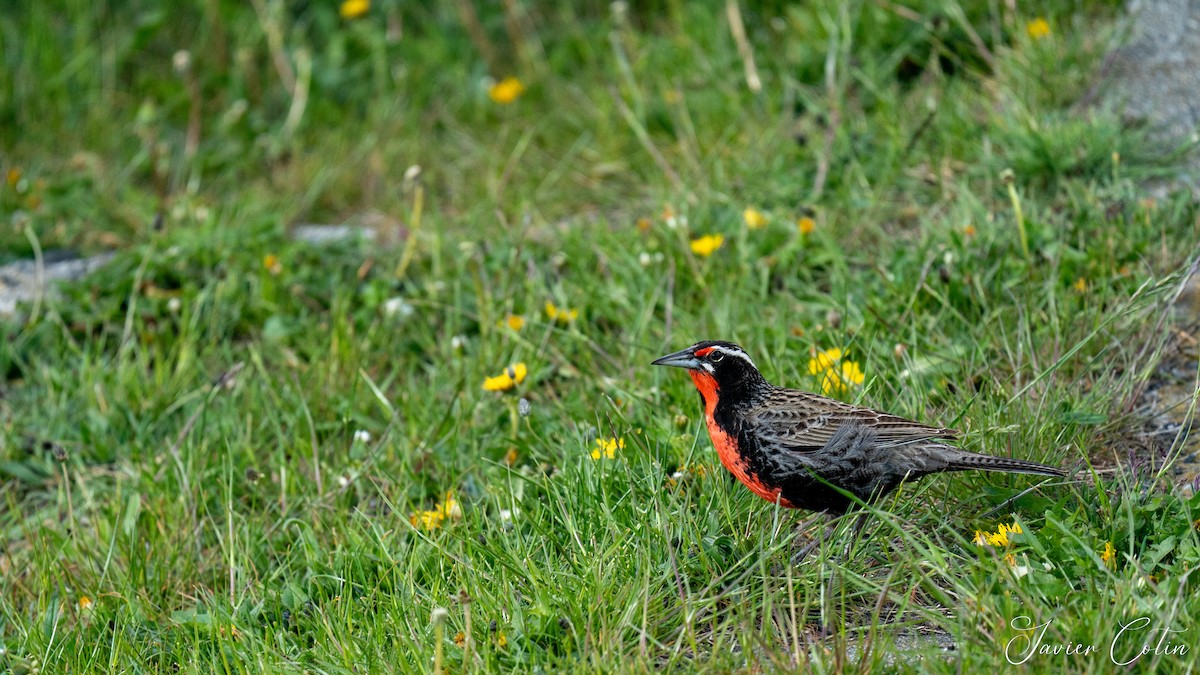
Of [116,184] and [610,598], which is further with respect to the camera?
[116,184]

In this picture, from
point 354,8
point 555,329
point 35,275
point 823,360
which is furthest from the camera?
point 354,8

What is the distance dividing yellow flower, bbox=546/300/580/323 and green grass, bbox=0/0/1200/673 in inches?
1.9

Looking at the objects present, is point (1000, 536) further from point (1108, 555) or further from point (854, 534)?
point (854, 534)

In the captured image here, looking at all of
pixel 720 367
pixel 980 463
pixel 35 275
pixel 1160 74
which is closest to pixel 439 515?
pixel 720 367

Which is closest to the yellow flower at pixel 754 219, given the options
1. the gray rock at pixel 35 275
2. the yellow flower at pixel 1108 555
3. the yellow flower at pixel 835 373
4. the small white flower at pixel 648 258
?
the small white flower at pixel 648 258

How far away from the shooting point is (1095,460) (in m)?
4.27

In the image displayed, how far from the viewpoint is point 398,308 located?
593 centimetres

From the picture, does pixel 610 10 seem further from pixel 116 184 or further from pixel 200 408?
pixel 200 408

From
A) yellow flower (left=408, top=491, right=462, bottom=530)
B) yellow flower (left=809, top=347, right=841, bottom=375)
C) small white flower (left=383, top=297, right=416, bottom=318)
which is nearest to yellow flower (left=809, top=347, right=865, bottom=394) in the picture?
yellow flower (left=809, top=347, right=841, bottom=375)

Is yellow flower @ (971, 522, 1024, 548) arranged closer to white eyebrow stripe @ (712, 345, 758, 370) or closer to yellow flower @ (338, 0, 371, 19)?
white eyebrow stripe @ (712, 345, 758, 370)

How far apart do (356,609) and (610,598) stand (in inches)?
36.1

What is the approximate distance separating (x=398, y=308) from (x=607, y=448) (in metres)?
1.88

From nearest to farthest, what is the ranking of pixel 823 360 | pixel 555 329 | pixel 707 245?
1. pixel 823 360
2. pixel 555 329
3. pixel 707 245

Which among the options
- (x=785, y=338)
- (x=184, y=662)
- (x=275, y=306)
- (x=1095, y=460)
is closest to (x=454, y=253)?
(x=275, y=306)
